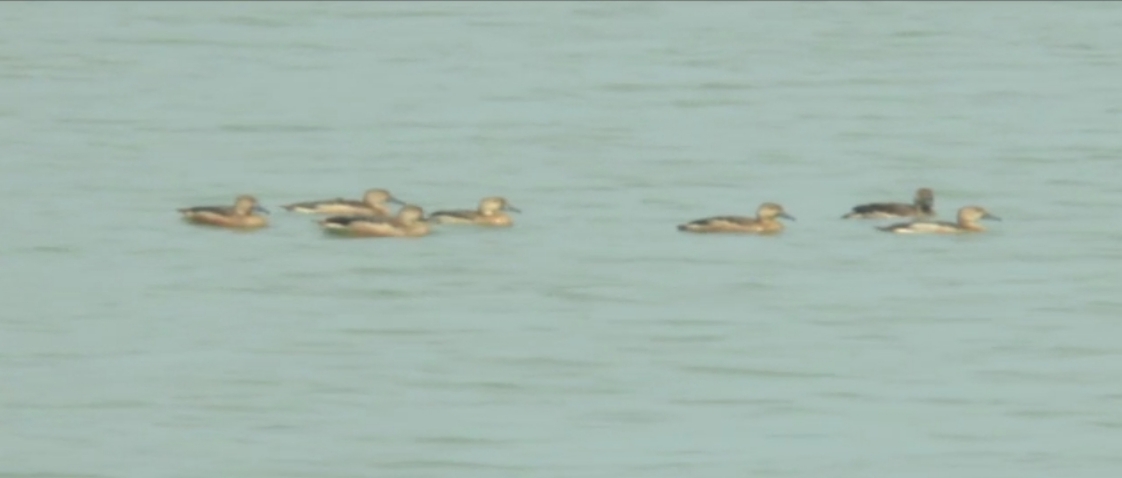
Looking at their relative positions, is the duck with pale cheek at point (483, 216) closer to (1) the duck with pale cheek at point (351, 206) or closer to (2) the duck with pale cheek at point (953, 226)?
(1) the duck with pale cheek at point (351, 206)

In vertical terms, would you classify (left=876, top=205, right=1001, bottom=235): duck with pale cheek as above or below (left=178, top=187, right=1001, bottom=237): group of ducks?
below

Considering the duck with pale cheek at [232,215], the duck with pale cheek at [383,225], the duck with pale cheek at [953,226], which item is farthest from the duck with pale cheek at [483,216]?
the duck with pale cheek at [953,226]

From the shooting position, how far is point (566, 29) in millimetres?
29641

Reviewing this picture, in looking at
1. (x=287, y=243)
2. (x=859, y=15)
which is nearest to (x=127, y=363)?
(x=287, y=243)

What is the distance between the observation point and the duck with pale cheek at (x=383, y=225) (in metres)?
17.8

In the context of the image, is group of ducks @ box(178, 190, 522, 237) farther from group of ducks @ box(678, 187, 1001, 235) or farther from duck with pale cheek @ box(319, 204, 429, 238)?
group of ducks @ box(678, 187, 1001, 235)

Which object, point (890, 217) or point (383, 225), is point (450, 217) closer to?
point (383, 225)

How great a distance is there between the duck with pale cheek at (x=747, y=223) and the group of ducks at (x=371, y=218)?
2.93ft

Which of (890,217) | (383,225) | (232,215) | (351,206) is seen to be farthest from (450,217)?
(890,217)

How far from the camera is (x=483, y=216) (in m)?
18.0

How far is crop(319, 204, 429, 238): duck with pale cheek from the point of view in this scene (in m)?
17.8

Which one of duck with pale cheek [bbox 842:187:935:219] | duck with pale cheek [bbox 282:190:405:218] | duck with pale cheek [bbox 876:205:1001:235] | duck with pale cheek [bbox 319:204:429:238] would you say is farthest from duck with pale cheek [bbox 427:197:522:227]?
duck with pale cheek [bbox 876:205:1001:235]

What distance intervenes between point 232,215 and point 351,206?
76 cm

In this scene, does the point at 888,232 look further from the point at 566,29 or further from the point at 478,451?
the point at 566,29
